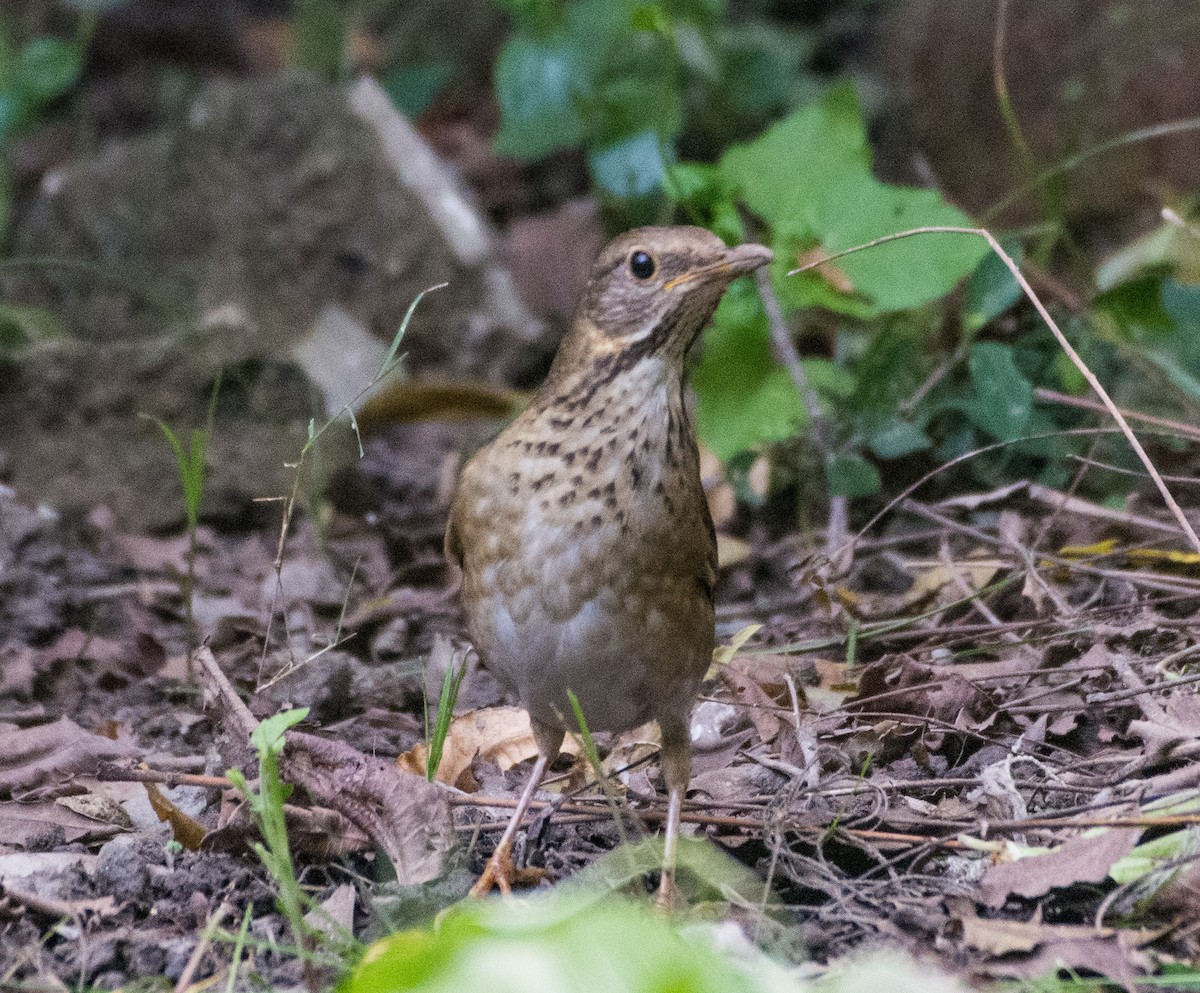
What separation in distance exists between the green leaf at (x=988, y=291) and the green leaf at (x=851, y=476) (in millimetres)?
744

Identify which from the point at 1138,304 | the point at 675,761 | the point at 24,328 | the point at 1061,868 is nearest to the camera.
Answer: the point at 1061,868

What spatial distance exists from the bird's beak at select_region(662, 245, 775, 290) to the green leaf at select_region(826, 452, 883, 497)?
90.9 inches

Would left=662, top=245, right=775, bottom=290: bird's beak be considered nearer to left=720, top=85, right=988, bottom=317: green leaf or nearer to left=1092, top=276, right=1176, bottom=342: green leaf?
left=720, top=85, right=988, bottom=317: green leaf

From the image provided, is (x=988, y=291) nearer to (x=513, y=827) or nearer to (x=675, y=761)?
(x=675, y=761)

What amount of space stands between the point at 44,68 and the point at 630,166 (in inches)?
120

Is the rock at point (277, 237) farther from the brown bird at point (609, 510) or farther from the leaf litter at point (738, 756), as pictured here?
the brown bird at point (609, 510)

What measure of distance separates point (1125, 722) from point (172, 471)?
4337 mm

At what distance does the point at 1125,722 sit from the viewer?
13.4 ft

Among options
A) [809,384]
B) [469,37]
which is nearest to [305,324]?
[809,384]

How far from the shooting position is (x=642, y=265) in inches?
149

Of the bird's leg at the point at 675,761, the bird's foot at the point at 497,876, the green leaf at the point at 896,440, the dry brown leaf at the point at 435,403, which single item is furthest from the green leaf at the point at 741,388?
the bird's foot at the point at 497,876

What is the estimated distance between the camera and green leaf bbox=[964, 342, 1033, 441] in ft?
19.0

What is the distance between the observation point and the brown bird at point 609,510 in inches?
143

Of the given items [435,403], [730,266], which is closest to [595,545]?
[730,266]
